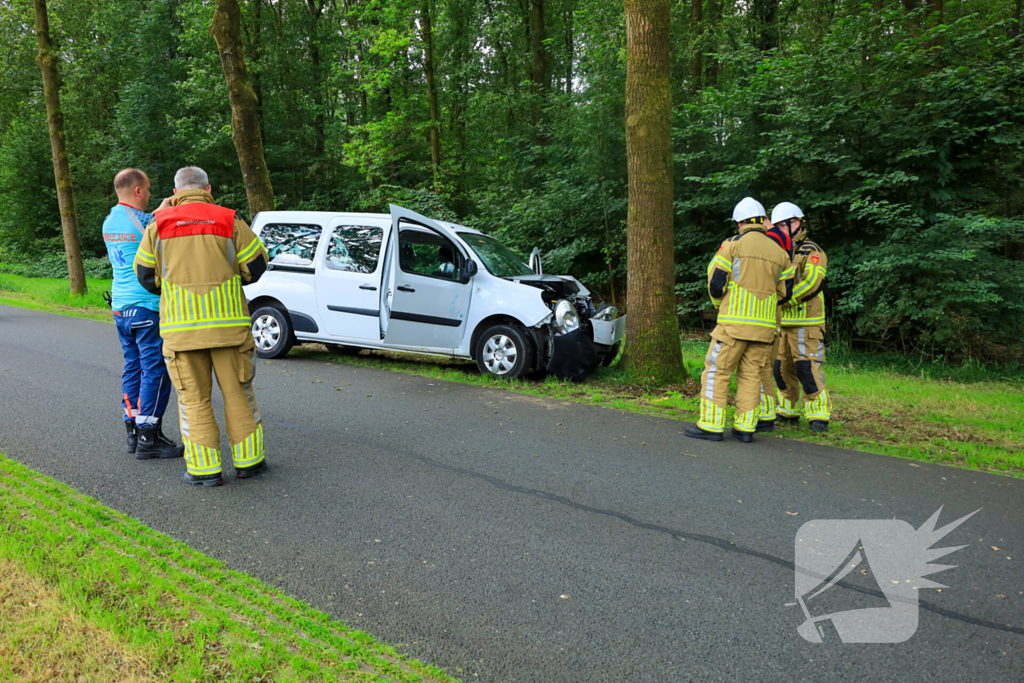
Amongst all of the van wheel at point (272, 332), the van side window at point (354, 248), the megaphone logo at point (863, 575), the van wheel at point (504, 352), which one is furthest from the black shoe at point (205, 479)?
the van wheel at point (272, 332)

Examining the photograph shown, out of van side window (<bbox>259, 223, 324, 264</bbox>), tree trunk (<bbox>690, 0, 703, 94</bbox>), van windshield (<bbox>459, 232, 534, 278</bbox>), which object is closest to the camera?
van windshield (<bbox>459, 232, 534, 278</bbox>)

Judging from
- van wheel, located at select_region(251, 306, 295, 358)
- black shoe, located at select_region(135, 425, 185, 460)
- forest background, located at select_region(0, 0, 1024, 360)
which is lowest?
black shoe, located at select_region(135, 425, 185, 460)

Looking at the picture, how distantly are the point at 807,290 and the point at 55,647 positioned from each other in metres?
6.26

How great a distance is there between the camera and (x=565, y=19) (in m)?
23.7

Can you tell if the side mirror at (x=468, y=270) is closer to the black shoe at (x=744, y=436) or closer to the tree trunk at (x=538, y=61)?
the black shoe at (x=744, y=436)

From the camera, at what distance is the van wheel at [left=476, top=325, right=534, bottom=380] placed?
8.48m

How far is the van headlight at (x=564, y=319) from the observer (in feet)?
27.5

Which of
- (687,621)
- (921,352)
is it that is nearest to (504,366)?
(687,621)

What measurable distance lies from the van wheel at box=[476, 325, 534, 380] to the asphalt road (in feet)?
5.06

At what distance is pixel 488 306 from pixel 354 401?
225 cm

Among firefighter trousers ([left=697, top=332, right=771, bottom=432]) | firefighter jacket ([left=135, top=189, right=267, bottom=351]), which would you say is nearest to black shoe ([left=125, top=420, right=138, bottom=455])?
firefighter jacket ([left=135, top=189, right=267, bottom=351])

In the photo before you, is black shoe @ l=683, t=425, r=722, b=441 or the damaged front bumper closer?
black shoe @ l=683, t=425, r=722, b=441

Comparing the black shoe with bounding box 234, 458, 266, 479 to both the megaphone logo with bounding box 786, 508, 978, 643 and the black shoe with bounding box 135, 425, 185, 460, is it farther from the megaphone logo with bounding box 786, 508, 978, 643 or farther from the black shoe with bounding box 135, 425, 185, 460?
the megaphone logo with bounding box 786, 508, 978, 643

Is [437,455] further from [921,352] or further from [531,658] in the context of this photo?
[921,352]
